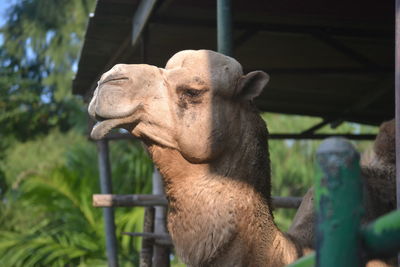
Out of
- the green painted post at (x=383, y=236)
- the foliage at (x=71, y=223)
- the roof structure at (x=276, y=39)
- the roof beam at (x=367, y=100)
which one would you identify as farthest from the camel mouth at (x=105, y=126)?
the foliage at (x=71, y=223)

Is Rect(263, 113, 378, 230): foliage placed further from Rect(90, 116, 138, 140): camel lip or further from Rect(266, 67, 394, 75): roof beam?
Rect(90, 116, 138, 140): camel lip

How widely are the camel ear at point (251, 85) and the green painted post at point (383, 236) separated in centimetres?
156

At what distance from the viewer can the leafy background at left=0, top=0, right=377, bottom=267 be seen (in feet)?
39.9

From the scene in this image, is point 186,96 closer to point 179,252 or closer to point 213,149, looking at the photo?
point 213,149

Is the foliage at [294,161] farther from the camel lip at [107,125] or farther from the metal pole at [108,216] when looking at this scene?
the camel lip at [107,125]

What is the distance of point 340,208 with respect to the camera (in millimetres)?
1028

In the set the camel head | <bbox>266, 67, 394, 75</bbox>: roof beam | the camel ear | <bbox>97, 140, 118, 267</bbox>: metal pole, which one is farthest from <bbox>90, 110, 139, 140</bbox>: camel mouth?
<bbox>97, 140, 118, 267</bbox>: metal pole

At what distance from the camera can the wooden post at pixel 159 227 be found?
5574 mm

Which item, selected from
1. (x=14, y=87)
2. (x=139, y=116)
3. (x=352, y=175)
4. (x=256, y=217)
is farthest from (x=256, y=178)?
(x=14, y=87)

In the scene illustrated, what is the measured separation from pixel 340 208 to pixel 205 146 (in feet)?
4.68

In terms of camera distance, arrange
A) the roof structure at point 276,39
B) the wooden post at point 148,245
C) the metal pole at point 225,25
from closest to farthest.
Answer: the metal pole at point 225,25
the roof structure at point 276,39
the wooden post at point 148,245

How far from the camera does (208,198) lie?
7.87ft

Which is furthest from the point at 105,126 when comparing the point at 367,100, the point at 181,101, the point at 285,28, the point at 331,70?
the point at 367,100

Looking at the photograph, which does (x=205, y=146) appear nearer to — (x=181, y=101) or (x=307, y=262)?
(x=181, y=101)
